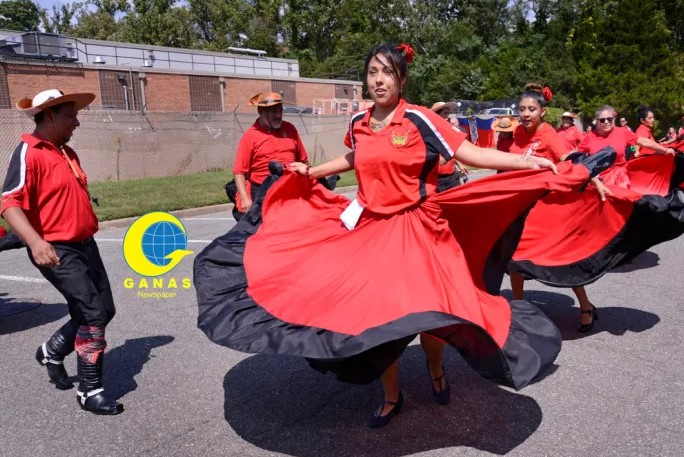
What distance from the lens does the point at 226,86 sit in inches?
1527

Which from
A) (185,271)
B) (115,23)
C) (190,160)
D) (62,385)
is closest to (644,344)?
(62,385)

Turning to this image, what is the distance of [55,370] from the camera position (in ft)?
14.8

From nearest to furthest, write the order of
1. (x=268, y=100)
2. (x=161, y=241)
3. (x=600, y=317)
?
1. (x=600, y=317)
2. (x=268, y=100)
3. (x=161, y=241)

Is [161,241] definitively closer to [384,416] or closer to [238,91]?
[384,416]

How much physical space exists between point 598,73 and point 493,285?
121 feet

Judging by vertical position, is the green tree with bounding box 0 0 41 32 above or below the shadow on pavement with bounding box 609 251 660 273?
above

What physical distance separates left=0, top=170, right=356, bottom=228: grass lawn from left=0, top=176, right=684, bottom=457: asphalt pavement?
23.5 ft

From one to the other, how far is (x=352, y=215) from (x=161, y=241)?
20.4 ft

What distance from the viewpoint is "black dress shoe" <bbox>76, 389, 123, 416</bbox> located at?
412cm

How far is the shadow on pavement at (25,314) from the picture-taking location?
19.9ft

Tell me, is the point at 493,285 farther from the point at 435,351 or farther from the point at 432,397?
the point at 432,397

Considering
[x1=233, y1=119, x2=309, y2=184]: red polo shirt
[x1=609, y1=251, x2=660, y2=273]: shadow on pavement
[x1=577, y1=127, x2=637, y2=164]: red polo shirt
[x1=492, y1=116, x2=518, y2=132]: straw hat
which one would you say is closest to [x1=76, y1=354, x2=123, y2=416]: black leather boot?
[x1=233, y1=119, x2=309, y2=184]: red polo shirt

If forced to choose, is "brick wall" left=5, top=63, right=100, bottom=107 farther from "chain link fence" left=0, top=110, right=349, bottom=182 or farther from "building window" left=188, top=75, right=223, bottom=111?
"chain link fence" left=0, top=110, right=349, bottom=182

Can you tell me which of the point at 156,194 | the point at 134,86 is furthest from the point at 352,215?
the point at 134,86
